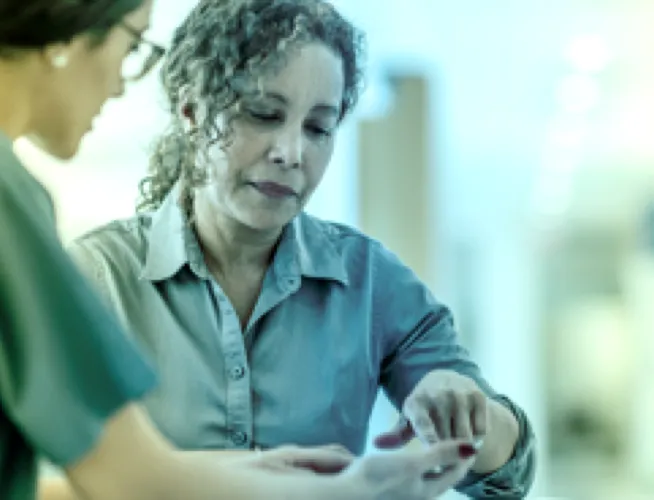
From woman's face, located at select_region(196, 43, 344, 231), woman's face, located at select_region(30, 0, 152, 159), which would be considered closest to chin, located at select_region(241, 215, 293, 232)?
woman's face, located at select_region(196, 43, 344, 231)

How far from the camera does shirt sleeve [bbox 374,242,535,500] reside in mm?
530

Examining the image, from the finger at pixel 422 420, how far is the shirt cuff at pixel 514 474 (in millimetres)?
58

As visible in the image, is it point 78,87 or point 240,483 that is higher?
point 78,87

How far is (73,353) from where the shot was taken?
36 centimetres

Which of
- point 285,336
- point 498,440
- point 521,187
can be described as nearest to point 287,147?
point 285,336

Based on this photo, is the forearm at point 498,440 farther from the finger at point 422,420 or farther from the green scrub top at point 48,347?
the green scrub top at point 48,347

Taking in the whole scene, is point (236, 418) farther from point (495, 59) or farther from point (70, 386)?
point (495, 59)

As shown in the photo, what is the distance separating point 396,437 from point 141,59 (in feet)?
0.77

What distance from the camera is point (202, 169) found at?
503mm

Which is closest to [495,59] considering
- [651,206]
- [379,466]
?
[379,466]

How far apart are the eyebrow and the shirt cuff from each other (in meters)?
0.19

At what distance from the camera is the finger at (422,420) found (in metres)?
0.48

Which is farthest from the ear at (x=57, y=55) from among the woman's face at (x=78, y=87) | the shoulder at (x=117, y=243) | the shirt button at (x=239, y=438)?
the shirt button at (x=239, y=438)

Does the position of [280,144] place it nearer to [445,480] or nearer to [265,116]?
[265,116]
